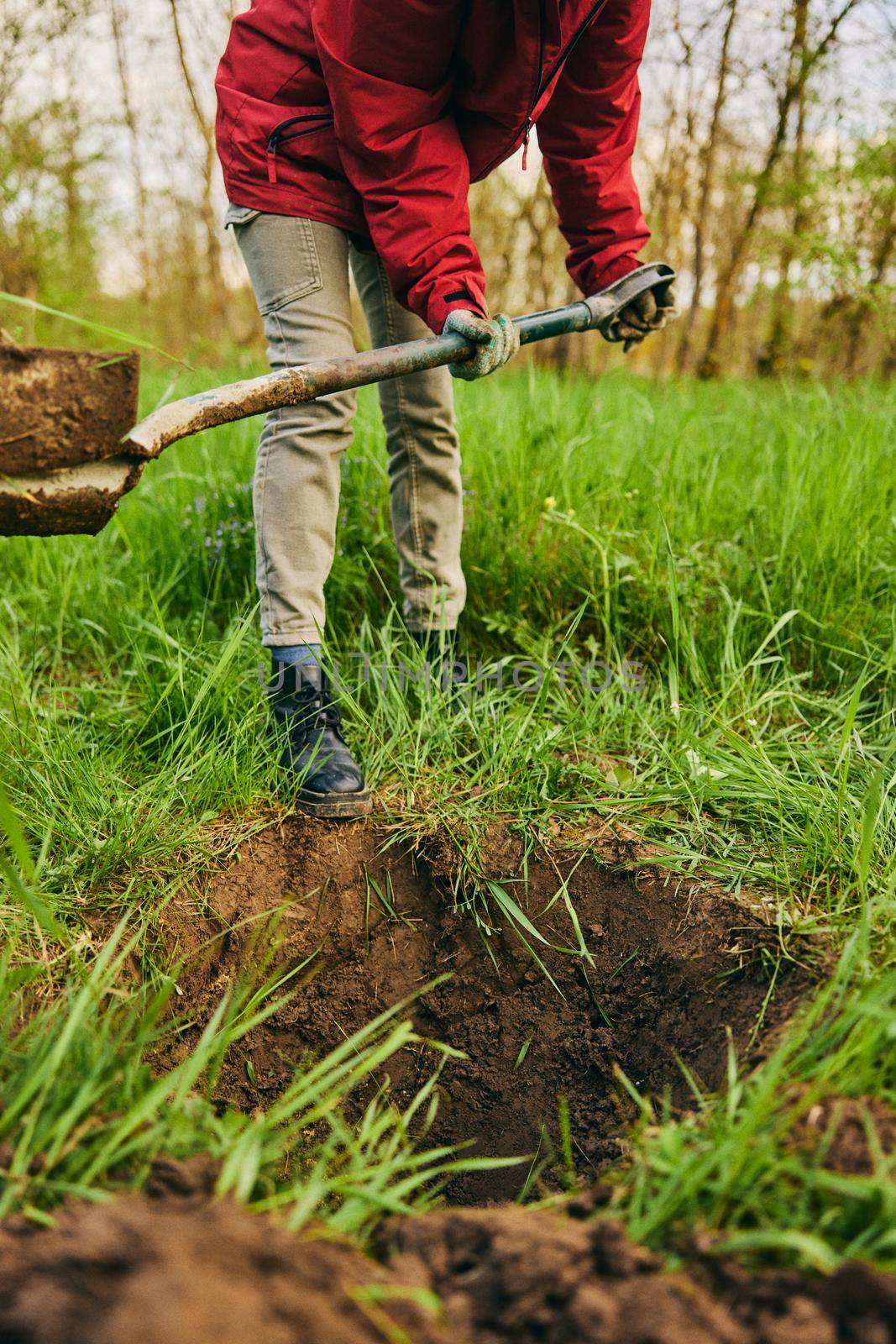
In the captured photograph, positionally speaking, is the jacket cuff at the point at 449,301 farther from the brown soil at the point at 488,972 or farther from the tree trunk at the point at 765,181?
the tree trunk at the point at 765,181

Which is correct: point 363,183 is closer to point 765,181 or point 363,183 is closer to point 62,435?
point 62,435

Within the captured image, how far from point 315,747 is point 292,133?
1263 millimetres

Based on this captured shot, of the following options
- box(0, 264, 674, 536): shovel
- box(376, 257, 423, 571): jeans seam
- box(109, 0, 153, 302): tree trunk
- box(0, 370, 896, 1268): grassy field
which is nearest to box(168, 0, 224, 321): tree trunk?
box(109, 0, 153, 302): tree trunk

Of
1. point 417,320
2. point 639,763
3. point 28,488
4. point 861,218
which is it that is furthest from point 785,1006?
point 861,218

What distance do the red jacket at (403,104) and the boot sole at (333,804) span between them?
0.97 m

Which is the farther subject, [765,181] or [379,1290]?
[765,181]

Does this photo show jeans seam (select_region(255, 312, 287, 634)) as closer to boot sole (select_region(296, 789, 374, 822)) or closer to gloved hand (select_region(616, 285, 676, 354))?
boot sole (select_region(296, 789, 374, 822))

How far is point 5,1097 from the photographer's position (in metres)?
0.97

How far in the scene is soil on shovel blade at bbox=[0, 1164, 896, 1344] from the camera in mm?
679

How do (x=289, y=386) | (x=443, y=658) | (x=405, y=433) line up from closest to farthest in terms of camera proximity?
1. (x=289, y=386)
2. (x=405, y=433)
3. (x=443, y=658)

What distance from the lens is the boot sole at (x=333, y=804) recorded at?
6.02ft

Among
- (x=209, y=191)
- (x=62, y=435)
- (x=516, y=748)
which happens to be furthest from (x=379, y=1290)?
(x=209, y=191)

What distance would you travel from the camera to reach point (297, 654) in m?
1.94

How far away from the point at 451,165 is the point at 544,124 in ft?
1.49
